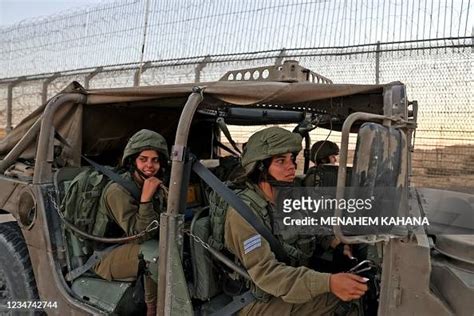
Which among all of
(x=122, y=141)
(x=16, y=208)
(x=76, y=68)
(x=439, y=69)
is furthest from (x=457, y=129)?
(x=76, y=68)

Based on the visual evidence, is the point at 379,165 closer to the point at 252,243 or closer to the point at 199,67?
the point at 252,243

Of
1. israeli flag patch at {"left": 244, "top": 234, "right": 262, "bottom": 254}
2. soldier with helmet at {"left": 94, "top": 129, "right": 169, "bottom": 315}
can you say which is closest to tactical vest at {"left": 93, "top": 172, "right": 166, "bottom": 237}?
soldier with helmet at {"left": 94, "top": 129, "right": 169, "bottom": 315}

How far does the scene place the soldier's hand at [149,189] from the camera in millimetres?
2869

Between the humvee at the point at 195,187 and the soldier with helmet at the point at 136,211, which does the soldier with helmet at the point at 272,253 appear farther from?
the soldier with helmet at the point at 136,211

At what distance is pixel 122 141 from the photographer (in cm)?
409

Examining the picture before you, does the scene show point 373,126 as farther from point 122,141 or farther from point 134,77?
point 134,77

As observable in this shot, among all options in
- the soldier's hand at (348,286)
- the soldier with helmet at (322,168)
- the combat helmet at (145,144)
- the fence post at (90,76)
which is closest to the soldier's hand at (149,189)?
the combat helmet at (145,144)

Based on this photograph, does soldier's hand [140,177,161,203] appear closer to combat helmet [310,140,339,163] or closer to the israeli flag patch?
the israeli flag patch

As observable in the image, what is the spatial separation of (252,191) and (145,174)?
2.65 feet

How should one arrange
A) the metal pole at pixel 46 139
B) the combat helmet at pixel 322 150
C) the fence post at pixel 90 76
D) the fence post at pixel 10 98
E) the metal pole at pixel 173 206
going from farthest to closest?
1. the fence post at pixel 10 98
2. the fence post at pixel 90 76
3. the combat helmet at pixel 322 150
4. the metal pole at pixel 46 139
5. the metal pole at pixel 173 206

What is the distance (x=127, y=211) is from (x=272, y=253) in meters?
0.96

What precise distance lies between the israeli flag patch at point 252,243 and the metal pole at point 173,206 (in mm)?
378

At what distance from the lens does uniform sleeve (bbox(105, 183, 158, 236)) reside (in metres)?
2.84

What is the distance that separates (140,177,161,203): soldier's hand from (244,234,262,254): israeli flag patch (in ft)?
2.34
